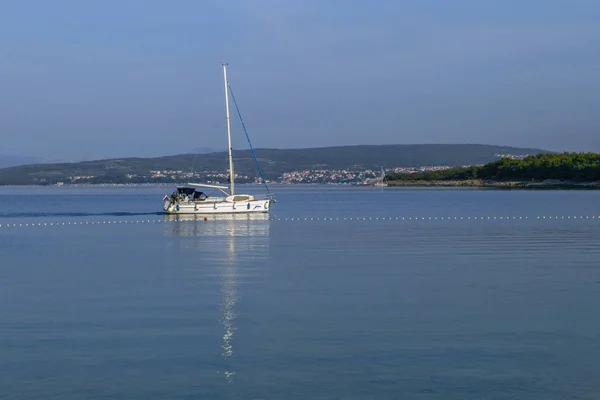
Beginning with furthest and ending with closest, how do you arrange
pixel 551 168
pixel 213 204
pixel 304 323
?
pixel 551 168
pixel 213 204
pixel 304 323

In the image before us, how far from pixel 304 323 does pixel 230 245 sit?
19212 millimetres

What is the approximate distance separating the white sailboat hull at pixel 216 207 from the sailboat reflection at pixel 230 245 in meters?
0.48

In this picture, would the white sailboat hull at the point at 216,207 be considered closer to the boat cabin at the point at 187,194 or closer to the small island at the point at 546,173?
the boat cabin at the point at 187,194

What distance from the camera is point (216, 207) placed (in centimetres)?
6272

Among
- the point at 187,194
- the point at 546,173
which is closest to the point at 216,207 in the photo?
the point at 187,194

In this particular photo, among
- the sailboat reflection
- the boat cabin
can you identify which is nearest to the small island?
the boat cabin

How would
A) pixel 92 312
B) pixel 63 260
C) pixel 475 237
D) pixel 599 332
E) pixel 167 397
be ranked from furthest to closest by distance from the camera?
pixel 475 237
pixel 63 260
pixel 92 312
pixel 599 332
pixel 167 397

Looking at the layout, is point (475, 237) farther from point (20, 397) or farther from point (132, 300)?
point (20, 397)

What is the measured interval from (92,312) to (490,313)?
26.9ft

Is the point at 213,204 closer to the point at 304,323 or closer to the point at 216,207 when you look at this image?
the point at 216,207

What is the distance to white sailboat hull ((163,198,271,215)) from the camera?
62.7 meters

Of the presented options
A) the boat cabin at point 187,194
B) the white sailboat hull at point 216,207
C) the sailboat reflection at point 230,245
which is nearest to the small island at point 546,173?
the white sailboat hull at point 216,207

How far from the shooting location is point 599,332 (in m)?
16.0

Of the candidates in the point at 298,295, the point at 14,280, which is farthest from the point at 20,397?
the point at 14,280
